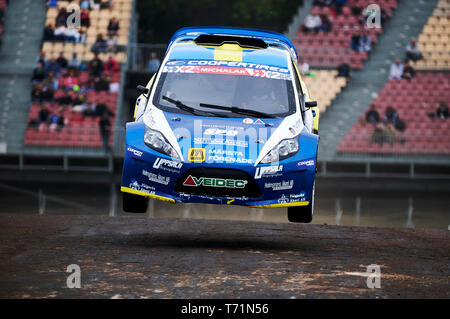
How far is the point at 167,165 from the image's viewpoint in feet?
29.2

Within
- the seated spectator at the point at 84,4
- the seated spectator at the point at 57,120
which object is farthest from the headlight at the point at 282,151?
the seated spectator at the point at 84,4

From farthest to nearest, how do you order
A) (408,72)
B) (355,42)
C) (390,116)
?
(355,42)
(408,72)
(390,116)

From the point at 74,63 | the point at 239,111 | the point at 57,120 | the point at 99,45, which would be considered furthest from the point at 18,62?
the point at 239,111

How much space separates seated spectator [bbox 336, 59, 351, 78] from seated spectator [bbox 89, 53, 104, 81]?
25.0 feet

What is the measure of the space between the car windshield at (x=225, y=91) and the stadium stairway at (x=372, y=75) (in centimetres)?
1466

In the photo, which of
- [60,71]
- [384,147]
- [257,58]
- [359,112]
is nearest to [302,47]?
[359,112]

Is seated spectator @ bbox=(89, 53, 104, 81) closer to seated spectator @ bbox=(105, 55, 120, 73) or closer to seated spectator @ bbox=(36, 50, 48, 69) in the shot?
seated spectator @ bbox=(105, 55, 120, 73)

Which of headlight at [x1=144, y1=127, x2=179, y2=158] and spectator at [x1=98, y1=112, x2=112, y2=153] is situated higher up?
spectator at [x1=98, y1=112, x2=112, y2=153]

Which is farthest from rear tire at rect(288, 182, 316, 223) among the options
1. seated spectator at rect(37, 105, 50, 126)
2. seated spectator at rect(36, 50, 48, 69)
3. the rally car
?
seated spectator at rect(36, 50, 48, 69)

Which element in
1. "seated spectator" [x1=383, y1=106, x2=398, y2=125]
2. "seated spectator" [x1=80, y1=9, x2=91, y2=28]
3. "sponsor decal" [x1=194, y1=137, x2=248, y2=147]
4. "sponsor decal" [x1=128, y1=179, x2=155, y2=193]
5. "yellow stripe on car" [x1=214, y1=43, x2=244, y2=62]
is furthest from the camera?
"seated spectator" [x1=80, y1=9, x2=91, y2=28]

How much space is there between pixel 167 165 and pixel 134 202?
38.7 inches

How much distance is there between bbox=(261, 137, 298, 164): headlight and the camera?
29.3 feet

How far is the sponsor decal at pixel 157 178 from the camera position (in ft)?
29.3

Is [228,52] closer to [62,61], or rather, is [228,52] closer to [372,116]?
[372,116]
